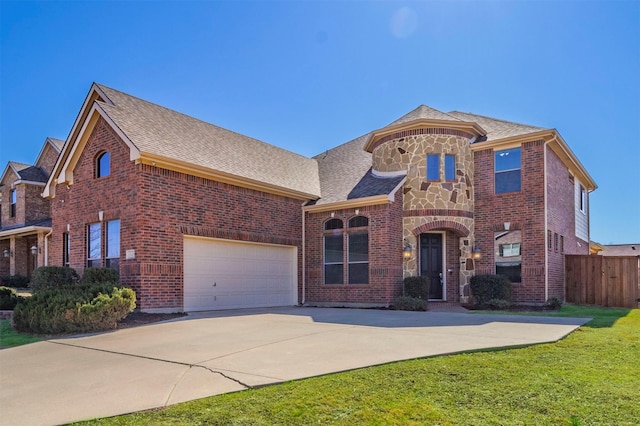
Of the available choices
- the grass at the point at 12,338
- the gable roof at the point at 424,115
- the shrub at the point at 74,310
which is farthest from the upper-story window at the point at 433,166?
the grass at the point at 12,338

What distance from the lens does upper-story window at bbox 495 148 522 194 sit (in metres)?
15.4

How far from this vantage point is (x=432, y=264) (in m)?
16.4

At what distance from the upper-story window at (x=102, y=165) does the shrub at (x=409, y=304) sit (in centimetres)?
957

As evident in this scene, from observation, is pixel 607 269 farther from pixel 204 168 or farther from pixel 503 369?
pixel 204 168

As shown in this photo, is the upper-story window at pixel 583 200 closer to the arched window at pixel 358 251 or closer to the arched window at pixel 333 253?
the arched window at pixel 358 251

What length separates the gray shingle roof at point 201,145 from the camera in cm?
1345

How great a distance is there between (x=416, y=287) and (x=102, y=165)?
10.5 meters

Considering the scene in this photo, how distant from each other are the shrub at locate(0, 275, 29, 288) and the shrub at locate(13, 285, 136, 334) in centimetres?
1302

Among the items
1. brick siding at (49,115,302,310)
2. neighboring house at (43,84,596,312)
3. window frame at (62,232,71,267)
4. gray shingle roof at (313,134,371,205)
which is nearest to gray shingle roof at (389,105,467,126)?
neighboring house at (43,84,596,312)

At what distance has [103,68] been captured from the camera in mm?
15531

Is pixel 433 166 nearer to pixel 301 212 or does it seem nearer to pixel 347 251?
pixel 347 251

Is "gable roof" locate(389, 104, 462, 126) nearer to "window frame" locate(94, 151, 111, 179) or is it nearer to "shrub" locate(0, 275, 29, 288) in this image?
"window frame" locate(94, 151, 111, 179)

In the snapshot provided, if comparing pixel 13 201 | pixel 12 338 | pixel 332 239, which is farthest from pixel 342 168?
pixel 13 201

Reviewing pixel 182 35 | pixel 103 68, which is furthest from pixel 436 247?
pixel 103 68
